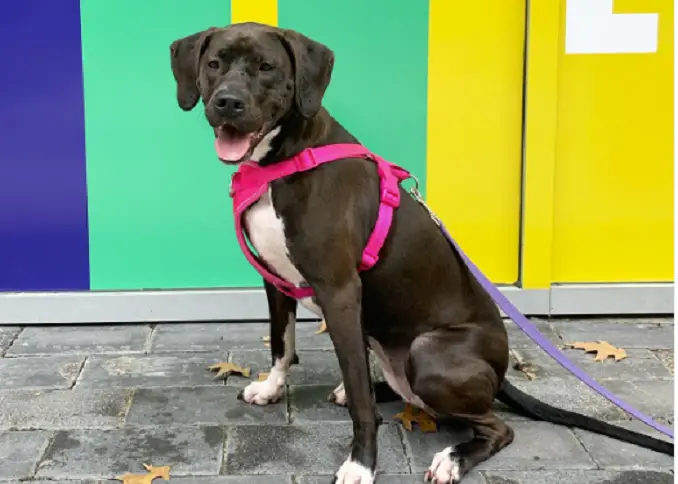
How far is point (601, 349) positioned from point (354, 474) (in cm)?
191

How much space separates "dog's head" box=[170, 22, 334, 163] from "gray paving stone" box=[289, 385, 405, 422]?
122cm

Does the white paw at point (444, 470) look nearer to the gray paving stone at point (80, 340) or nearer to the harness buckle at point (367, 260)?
the harness buckle at point (367, 260)

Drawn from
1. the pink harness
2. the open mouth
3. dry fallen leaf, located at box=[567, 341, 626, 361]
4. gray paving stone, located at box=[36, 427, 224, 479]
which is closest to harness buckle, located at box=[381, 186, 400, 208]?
the pink harness

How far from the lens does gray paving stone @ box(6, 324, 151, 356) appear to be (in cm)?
448

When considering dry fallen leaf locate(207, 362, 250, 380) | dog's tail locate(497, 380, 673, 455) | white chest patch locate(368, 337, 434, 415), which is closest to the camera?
dog's tail locate(497, 380, 673, 455)

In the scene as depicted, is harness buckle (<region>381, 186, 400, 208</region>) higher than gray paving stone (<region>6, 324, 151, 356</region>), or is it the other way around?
harness buckle (<region>381, 186, 400, 208</region>)

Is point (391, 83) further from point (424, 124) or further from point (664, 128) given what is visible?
point (664, 128)

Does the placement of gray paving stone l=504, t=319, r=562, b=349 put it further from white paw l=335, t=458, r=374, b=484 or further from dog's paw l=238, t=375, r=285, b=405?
white paw l=335, t=458, r=374, b=484

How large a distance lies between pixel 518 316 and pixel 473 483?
0.65 m

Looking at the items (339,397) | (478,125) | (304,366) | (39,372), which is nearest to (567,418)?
(339,397)

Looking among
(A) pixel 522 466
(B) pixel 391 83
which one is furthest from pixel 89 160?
(A) pixel 522 466

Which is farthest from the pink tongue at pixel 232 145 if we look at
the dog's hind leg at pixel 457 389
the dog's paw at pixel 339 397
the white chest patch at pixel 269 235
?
the dog's paw at pixel 339 397

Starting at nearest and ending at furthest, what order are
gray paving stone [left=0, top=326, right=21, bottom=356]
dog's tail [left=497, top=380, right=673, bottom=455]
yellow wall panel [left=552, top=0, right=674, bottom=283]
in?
dog's tail [left=497, top=380, right=673, bottom=455] → gray paving stone [left=0, top=326, right=21, bottom=356] → yellow wall panel [left=552, top=0, right=674, bottom=283]

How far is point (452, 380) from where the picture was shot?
3.21m
